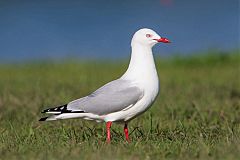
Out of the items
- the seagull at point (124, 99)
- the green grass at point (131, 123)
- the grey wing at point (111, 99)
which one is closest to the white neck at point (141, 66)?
the seagull at point (124, 99)

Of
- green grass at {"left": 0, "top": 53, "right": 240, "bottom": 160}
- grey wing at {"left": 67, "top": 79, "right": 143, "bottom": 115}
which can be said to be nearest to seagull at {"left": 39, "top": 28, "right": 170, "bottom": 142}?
grey wing at {"left": 67, "top": 79, "right": 143, "bottom": 115}

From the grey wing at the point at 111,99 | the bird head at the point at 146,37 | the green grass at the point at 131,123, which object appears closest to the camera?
the green grass at the point at 131,123

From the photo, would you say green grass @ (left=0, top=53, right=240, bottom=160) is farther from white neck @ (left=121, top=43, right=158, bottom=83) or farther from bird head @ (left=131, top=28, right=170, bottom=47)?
bird head @ (left=131, top=28, right=170, bottom=47)

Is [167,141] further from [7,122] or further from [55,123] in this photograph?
[7,122]

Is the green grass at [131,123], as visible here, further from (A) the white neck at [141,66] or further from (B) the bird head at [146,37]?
(B) the bird head at [146,37]

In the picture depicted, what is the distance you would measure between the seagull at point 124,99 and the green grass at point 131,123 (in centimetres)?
23

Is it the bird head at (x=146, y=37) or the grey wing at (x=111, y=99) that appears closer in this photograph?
the grey wing at (x=111, y=99)

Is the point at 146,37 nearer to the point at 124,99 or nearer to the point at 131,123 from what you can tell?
the point at 124,99

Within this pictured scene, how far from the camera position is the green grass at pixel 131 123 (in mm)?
5965

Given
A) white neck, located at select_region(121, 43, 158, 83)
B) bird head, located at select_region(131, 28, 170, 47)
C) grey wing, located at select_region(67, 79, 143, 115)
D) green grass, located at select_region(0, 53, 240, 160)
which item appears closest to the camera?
green grass, located at select_region(0, 53, 240, 160)

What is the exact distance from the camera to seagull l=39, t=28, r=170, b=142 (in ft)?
21.8

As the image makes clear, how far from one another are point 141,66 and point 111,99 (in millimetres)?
454

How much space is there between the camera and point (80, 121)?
838 centimetres

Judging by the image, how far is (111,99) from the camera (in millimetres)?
6707
